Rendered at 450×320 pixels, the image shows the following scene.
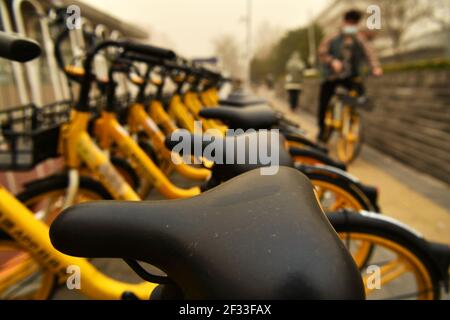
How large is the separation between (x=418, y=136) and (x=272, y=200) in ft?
14.0

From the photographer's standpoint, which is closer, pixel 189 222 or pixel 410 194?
pixel 189 222

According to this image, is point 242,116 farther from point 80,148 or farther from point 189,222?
point 189,222

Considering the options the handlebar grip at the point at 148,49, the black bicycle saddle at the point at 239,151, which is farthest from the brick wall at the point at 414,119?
the black bicycle saddle at the point at 239,151

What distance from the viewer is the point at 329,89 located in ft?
16.8

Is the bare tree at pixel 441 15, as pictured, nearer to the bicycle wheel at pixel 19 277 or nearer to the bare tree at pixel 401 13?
the bare tree at pixel 401 13

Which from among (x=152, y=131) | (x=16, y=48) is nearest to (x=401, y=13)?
(x=152, y=131)

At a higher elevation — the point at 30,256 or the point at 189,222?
the point at 189,222

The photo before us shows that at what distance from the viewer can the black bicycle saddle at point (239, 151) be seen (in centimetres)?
104

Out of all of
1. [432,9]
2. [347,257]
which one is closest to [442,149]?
[347,257]

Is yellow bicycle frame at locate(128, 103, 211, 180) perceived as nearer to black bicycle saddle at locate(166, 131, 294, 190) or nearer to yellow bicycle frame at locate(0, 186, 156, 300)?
yellow bicycle frame at locate(0, 186, 156, 300)

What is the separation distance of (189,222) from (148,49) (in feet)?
4.52

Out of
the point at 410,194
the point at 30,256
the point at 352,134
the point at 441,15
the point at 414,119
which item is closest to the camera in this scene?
the point at 30,256

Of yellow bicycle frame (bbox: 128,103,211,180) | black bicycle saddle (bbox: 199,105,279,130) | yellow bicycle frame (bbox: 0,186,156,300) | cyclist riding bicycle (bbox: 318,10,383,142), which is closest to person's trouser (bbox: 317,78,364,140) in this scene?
cyclist riding bicycle (bbox: 318,10,383,142)
